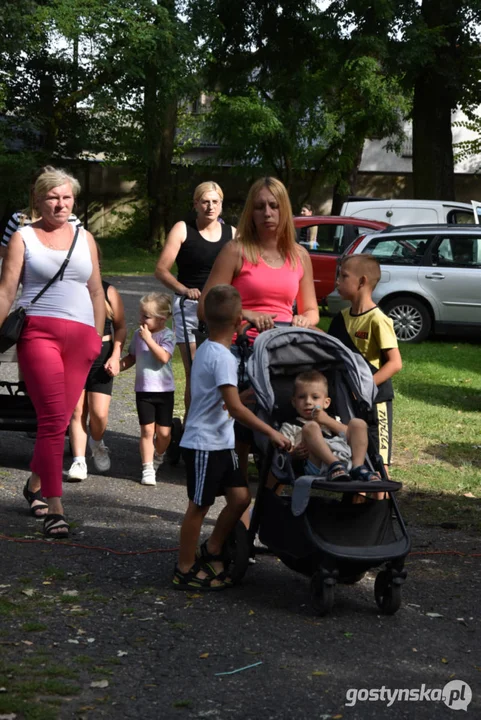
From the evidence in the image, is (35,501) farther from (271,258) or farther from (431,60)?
(431,60)

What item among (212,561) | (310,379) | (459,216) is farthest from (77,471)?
(459,216)

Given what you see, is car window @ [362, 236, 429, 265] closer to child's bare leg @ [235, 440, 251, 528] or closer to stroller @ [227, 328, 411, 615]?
child's bare leg @ [235, 440, 251, 528]

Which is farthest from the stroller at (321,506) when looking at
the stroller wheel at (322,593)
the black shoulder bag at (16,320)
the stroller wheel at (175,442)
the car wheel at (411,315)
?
the car wheel at (411,315)

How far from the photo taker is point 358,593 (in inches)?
227

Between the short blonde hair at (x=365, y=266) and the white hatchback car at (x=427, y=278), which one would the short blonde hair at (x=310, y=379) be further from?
the white hatchback car at (x=427, y=278)

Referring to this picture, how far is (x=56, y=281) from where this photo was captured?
6.69m

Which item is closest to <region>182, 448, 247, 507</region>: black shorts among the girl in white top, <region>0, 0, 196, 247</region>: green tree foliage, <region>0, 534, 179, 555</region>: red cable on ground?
<region>0, 534, 179, 555</region>: red cable on ground

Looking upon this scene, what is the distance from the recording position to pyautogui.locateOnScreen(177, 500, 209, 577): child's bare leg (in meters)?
5.57

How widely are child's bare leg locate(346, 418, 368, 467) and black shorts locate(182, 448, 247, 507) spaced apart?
560 mm

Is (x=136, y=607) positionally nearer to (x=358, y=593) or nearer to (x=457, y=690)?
(x=358, y=593)

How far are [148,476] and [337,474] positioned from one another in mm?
3197

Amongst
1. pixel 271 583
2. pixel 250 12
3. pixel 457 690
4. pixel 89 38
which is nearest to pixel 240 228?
pixel 271 583

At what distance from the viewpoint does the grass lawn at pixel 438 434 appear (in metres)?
8.07

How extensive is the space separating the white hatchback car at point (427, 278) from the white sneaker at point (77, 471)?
34.0ft
